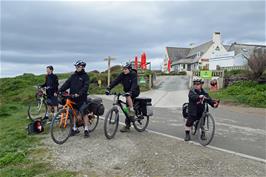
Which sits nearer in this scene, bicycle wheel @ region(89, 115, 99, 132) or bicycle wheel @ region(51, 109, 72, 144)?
bicycle wheel @ region(51, 109, 72, 144)

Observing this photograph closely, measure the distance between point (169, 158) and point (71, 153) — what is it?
199 cm

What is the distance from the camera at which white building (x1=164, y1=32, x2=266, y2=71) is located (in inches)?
1626

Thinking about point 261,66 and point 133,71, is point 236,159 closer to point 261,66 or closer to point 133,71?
point 133,71

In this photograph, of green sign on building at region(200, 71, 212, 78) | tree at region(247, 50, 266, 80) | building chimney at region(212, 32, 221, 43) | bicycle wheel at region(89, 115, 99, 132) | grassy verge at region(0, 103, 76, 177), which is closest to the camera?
grassy verge at region(0, 103, 76, 177)

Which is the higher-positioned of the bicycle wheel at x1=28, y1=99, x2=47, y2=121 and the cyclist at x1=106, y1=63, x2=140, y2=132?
the cyclist at x1=106, y1=63, x2=140, y2=132

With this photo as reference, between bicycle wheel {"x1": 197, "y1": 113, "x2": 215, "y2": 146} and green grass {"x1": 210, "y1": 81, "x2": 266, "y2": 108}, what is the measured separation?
32.9 feet

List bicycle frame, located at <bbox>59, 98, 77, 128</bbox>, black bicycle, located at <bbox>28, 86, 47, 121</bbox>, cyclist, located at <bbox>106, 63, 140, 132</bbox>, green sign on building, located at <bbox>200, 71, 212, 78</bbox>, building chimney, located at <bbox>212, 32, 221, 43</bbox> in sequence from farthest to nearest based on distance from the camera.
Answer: building chimney, located at <bbox>212, 32, 221, 43</bbox>
green sign on building, located at <bbox>200, 71, 212, 78</bbox>
black bicycle, located at <bbox>28, 86, 47, 121</bbox>
cyclist, located at <bbox>106, 63, 140, 132</bbox>
bicycle frame, located at <bbox>59, 98, 77, 128</bbox>

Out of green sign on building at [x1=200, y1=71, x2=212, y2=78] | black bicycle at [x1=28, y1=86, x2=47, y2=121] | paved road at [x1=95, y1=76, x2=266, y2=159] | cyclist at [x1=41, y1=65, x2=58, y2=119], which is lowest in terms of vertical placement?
paved road at [x1=95, y1=76, x2=266, y2=159]

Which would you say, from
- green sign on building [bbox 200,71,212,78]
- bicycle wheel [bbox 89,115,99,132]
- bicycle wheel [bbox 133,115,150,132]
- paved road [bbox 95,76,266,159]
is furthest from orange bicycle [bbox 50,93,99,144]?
green sign on building [bbox 200,71,212,78]

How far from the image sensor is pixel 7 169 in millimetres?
5293

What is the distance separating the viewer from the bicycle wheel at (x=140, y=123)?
8.41m

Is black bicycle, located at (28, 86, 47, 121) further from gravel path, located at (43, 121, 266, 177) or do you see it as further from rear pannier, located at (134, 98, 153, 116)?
rear pannier, located at (134, 98, 153, 116)

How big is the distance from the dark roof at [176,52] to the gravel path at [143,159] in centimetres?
7660

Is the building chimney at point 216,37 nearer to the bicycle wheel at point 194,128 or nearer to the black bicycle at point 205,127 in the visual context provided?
the bicycle wheel at point 194,128
